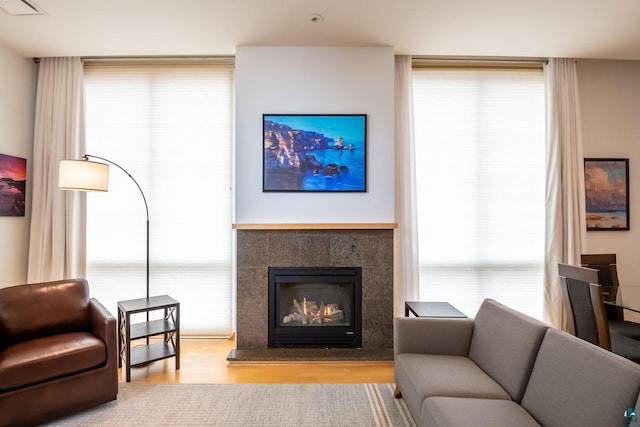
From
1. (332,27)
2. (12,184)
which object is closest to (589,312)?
(332,27)

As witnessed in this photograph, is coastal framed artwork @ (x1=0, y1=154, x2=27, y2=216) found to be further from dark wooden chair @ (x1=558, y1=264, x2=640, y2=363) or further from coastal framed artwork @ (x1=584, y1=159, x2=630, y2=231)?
coastal framed artwork @ (x1=584, y1=159, x2=630, y2=231)

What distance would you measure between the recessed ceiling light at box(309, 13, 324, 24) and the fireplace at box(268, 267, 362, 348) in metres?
2.27

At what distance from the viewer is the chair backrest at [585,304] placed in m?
2.10

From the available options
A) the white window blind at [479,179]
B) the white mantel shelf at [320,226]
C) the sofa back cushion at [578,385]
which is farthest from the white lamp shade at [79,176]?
the sofa back cushion at [578,385]

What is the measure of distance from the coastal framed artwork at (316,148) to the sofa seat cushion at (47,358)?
194 cm

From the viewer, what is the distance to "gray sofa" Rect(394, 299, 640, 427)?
131cm

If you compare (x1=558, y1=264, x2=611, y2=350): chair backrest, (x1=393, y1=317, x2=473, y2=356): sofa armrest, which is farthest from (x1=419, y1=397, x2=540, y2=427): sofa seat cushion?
(x1=558, y1=264, x2=611, y2=350): chair backrest

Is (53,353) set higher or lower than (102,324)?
lower

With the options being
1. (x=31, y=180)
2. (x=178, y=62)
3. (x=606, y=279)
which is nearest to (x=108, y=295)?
(x=31, y=180)

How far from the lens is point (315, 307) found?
129 inches

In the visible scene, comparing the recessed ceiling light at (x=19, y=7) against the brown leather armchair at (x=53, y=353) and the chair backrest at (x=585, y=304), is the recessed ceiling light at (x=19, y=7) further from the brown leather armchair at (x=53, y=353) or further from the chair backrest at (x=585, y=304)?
the chair backrest at (x=585, y=304)

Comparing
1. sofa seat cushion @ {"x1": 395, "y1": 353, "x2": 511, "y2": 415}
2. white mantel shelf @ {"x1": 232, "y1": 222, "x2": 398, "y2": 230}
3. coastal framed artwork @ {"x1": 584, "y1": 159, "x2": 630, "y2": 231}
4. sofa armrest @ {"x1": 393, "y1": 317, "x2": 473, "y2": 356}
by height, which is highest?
coastal framed artwork @ {"x1": 584, "y1": 159, "x2": 630, "y2": 231}

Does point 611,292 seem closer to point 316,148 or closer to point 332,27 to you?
point 316,148

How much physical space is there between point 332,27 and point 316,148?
1.10 m
